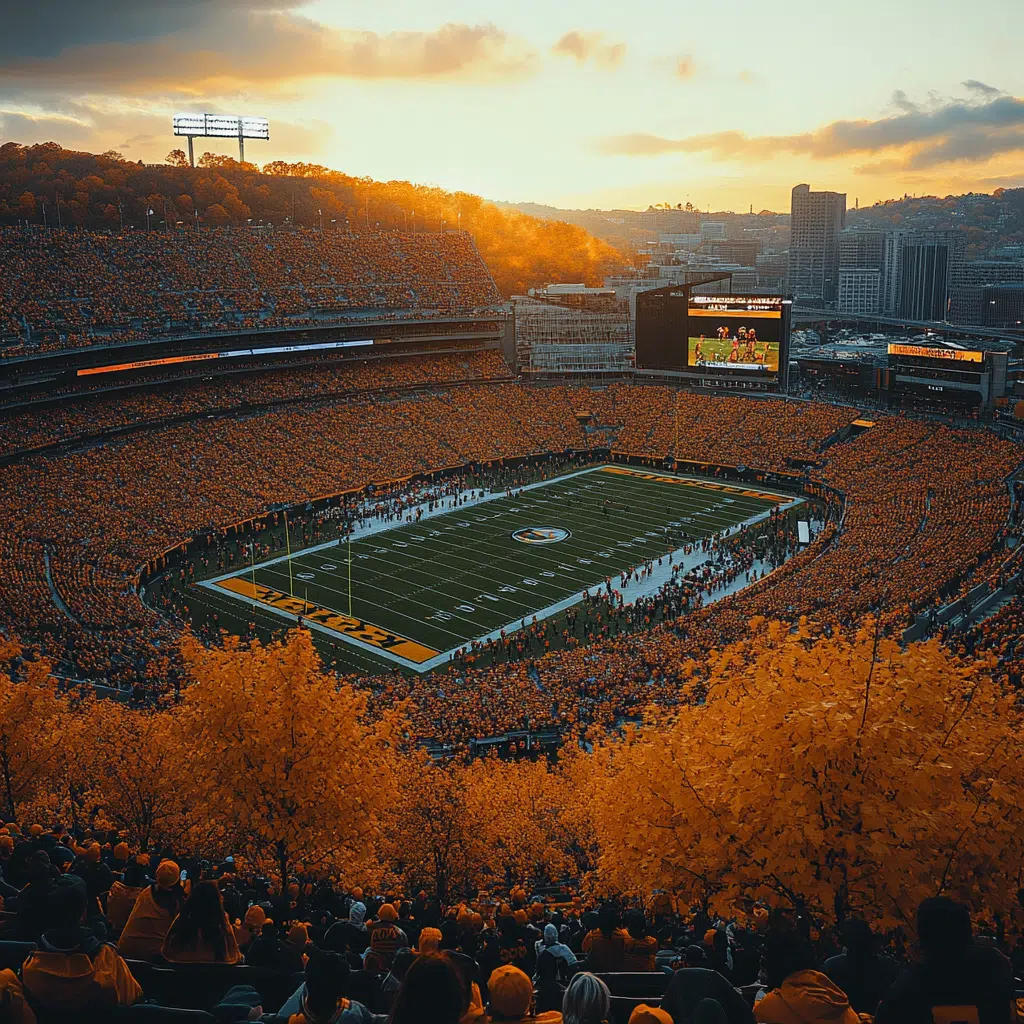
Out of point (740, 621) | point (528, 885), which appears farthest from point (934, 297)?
point (528, 885)

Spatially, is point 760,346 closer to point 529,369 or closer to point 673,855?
point 529,369

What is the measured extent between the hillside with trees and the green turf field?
3799 centimetres

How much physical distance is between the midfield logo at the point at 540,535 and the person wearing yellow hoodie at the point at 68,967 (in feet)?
127

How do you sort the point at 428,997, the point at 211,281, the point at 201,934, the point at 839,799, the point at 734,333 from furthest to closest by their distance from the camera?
1. the point at 211,281
2. the point at 734,333
3. the point at 839,799
4. the point at 201,934
5. the point at 428,997

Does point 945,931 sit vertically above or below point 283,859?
above

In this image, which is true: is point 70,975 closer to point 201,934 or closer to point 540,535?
point 201,934

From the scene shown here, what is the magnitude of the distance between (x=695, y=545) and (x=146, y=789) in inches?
1226

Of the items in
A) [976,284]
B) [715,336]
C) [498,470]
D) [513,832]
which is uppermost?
[976,284]

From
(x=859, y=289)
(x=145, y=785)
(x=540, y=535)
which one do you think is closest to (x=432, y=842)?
(x=145, y=785)

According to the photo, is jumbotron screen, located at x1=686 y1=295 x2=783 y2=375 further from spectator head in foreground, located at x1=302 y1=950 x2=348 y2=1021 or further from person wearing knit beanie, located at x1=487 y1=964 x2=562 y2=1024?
spectator head in foreground, located at x1=302 y1=950 x2=348 y2=1021

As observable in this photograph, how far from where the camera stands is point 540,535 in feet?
146

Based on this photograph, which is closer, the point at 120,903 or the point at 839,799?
the point at 120,903

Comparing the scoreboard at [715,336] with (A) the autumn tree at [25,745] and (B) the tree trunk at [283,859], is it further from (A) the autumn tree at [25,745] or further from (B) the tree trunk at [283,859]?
(B) the tree trunk at [283,859]

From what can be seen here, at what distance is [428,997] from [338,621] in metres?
31.4
